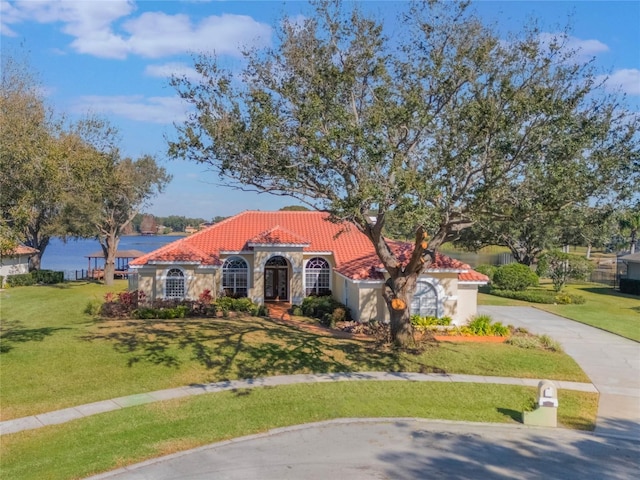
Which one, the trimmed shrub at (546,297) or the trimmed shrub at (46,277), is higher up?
→ the trimmed shrub at (46,277)

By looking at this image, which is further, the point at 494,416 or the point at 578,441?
the point at 494,416

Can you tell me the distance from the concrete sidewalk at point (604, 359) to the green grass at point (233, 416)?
52 centimetres

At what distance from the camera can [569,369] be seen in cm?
1695

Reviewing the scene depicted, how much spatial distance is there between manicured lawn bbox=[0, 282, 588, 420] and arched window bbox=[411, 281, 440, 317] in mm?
3501

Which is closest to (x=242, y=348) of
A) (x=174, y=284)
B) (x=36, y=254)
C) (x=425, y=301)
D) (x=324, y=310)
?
(x=324, y=310)

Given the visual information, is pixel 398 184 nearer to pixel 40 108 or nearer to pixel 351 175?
pixel 351 175

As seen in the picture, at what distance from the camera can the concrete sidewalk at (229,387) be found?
1208 cm

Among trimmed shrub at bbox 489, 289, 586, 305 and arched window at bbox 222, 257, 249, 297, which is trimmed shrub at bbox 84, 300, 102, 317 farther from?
trimmed shrub at bbox 489, 289, 586, 305

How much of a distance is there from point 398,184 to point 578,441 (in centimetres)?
729

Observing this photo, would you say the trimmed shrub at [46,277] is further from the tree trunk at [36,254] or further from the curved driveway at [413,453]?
the curved driveway at [413,453]

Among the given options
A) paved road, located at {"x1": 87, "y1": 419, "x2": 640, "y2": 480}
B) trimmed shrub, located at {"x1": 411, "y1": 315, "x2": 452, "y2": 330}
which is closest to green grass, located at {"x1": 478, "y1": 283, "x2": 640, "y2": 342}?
trimmed shrub, located at {"x1": 411, "y1": 315, "x2": 452, "y2": 330}

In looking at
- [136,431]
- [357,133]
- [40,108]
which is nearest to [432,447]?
[136,431]

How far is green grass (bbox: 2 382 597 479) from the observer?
398 inches

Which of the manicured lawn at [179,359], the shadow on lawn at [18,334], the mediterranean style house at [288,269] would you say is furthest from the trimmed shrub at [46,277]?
the manicured lawn at [179,359]
